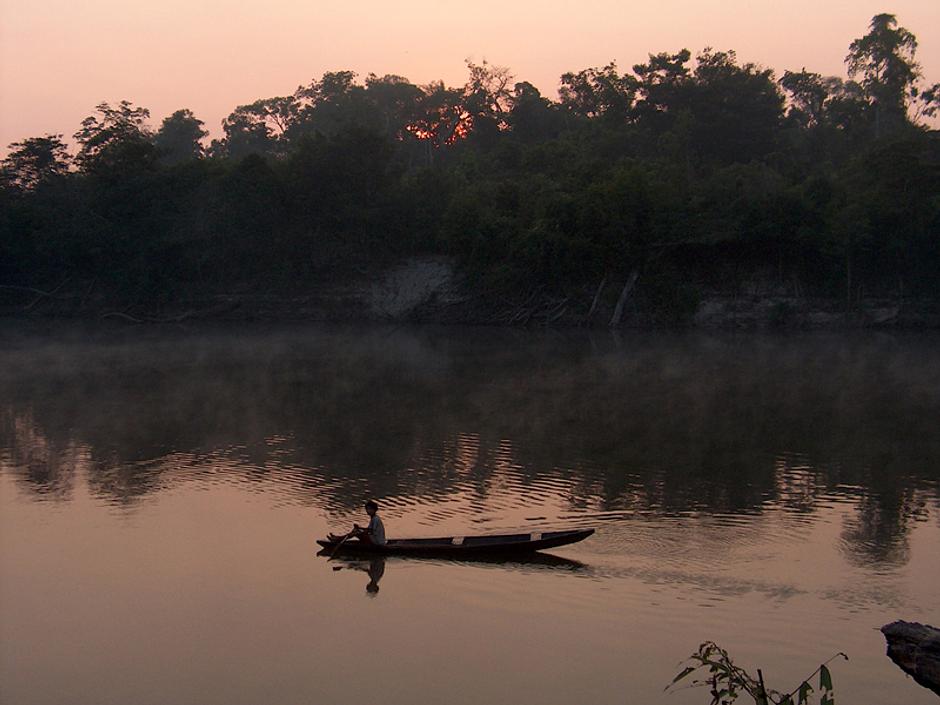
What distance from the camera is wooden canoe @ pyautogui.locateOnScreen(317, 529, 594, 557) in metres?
15.9

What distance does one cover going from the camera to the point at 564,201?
187 feet

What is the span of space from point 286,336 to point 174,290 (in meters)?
14.5

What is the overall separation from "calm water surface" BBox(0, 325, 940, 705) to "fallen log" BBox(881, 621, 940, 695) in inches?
112

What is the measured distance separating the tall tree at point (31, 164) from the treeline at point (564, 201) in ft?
0.33

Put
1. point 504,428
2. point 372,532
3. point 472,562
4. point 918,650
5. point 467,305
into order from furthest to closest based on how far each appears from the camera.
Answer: point 467,305
point 504,428
point 372,532
point 472,562
point 918,650

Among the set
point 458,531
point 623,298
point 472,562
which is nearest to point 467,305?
point 623,298

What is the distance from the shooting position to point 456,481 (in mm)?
21859

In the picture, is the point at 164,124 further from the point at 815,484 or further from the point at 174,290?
the point at 815,484

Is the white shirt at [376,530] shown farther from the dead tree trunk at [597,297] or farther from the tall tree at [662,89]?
the tall tree at [662,89]

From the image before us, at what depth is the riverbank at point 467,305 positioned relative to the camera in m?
56.2

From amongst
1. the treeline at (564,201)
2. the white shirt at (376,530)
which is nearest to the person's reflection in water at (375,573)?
the white shirt at (376,530)

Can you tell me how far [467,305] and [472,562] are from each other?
150ft

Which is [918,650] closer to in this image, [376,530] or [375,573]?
[375,573]

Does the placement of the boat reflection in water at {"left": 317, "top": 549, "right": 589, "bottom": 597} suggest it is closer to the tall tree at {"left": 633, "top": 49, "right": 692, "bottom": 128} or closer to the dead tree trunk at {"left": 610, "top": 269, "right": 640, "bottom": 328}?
the dead tree trunk at {"left": 610, "top": 269, "right": 640, "bottom": 328}
